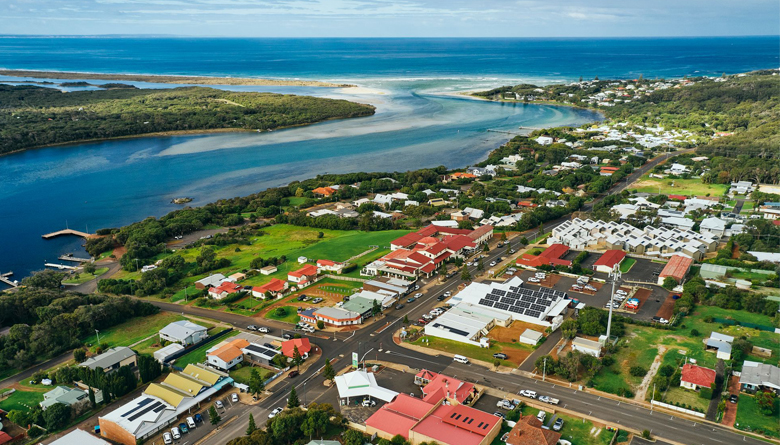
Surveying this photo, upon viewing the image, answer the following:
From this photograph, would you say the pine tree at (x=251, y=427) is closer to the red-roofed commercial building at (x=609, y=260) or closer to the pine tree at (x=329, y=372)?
the pine tree at (x=329, y=372)

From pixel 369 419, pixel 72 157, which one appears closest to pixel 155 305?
pixel 369 419

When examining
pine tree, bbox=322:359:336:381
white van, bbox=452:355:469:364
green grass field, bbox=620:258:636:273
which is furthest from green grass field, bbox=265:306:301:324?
green grass field, bbox=620:258:636:273

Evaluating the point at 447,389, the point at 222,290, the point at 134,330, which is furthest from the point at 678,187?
the point at 134,330

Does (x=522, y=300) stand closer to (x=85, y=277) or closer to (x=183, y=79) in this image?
(x=85, y=277)

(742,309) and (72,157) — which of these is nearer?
(742,309)

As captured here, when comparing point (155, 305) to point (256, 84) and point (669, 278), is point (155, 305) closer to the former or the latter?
point (669, 278)

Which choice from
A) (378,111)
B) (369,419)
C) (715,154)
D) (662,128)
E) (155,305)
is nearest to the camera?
(369,419)
